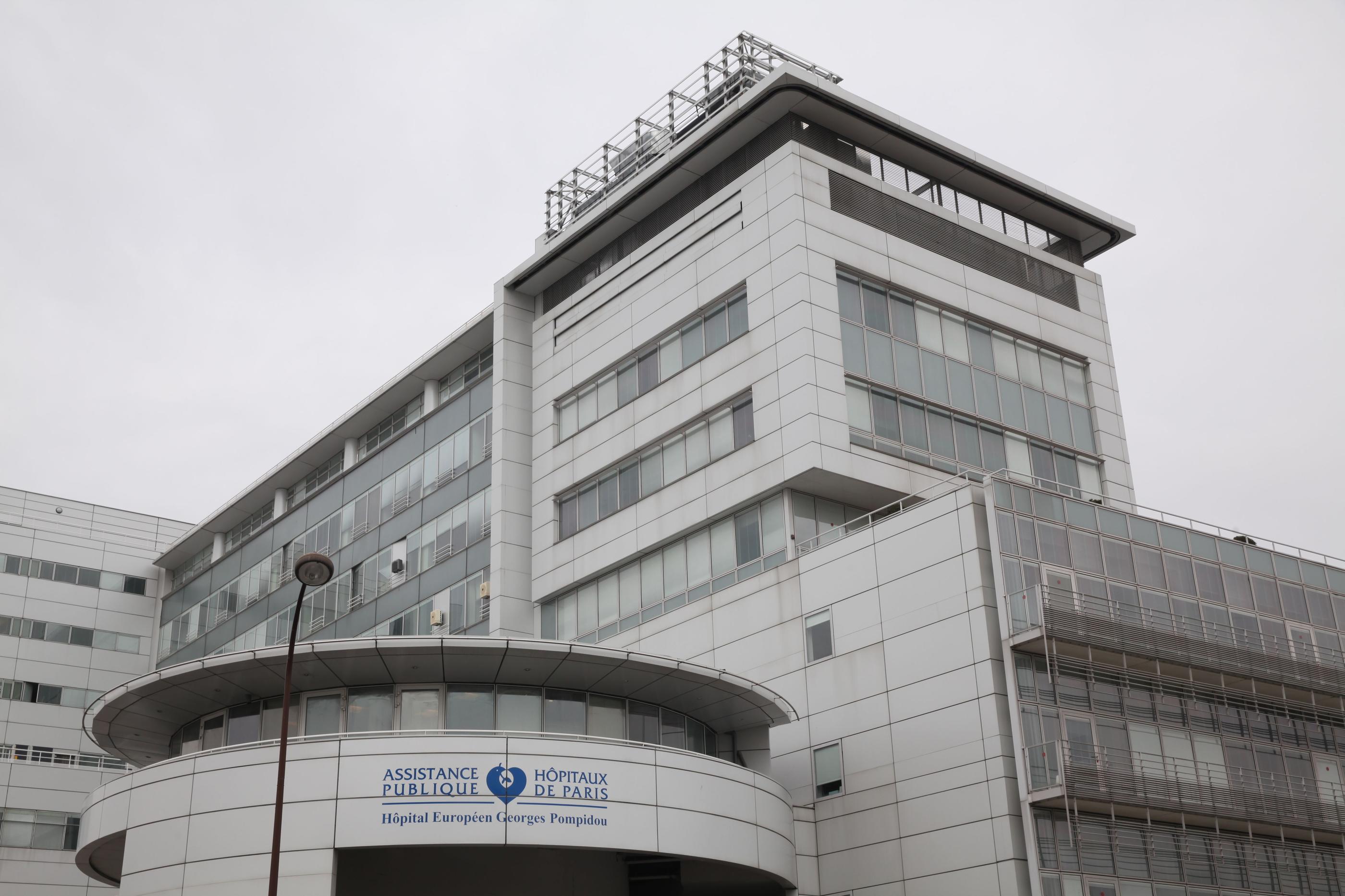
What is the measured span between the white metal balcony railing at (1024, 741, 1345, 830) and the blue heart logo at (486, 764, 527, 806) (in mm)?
11911

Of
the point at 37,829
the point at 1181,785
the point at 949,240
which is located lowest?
the point at 1181,785

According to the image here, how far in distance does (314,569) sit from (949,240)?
3023cm

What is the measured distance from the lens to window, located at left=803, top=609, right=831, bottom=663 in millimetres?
39312

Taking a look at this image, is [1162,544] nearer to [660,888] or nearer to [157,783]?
[660,888]

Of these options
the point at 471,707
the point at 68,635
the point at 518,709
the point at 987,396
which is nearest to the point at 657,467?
the point at 987,396

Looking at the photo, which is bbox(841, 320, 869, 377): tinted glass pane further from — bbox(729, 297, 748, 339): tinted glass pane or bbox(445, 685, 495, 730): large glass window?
bbox(445, 685, 495, 730): large glass window

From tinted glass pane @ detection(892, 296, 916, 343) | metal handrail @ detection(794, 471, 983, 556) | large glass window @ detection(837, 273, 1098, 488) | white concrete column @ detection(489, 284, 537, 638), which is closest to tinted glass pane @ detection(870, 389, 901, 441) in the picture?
large glass window @ detection(837, 273, 1098, 488)

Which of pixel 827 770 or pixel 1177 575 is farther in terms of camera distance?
pixel 1177 575

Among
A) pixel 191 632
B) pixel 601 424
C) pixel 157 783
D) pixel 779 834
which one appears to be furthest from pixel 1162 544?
pixel 191 632

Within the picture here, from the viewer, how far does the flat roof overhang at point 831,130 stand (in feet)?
153

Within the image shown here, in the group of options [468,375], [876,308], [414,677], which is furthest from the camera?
[468,375]

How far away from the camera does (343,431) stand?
64.6m

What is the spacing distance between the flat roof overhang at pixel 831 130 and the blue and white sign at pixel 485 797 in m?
24.6

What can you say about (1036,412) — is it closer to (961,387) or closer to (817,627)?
(961,387)
